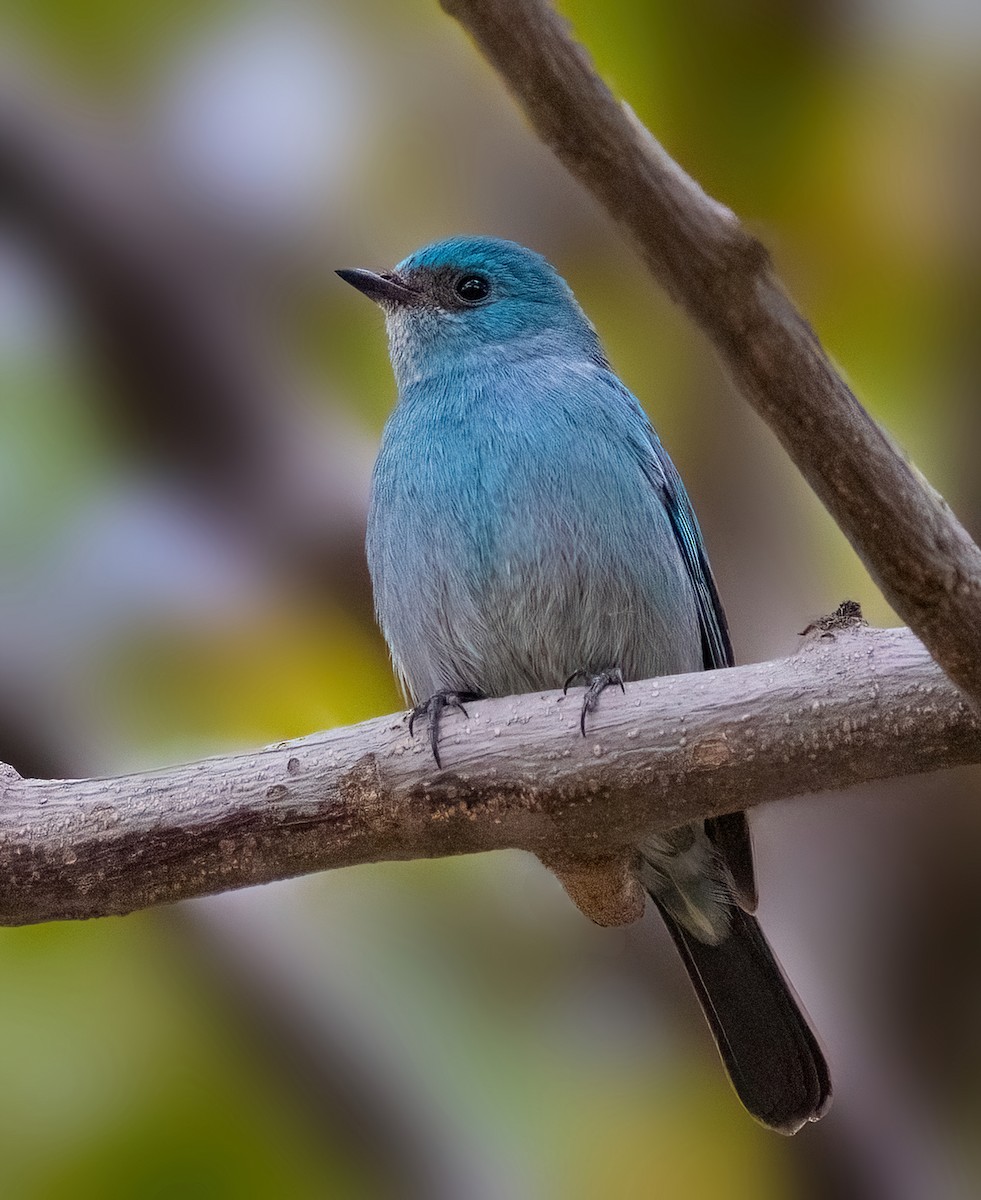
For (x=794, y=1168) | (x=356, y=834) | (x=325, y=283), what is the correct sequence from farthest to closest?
1. (x=325, y=283)
2. (x=794, y=1168)
3. (x=356, y=834)

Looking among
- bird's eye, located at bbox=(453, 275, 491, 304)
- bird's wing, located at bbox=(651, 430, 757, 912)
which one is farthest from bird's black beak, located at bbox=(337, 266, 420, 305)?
bird's wing, located at bbox=(651, 430, 757, 912)

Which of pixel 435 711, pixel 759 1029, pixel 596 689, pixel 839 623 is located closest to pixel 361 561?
pixel 435 711

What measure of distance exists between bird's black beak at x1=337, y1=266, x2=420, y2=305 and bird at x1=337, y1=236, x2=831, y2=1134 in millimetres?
238

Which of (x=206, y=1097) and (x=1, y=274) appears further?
(x=1, y=274)

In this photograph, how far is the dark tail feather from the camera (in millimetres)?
2859

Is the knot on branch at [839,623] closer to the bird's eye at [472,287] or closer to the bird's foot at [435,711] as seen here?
the bird's foot at [435,711]

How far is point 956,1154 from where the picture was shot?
9.46 ft

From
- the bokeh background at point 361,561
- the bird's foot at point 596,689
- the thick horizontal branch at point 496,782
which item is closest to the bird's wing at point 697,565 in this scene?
the bokeh background at point 361,561

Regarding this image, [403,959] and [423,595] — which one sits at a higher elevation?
[423,595]

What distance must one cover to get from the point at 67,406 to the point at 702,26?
174 centimetres

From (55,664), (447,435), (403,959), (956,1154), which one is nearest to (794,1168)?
(956,1154)

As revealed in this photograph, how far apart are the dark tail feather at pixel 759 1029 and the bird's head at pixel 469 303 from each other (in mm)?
A: 1451

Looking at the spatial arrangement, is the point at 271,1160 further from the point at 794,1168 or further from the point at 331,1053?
the point at 794,1168

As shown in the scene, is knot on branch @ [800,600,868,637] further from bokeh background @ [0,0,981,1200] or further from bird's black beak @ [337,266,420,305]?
bird's black beak @ [337,266,420,305]
